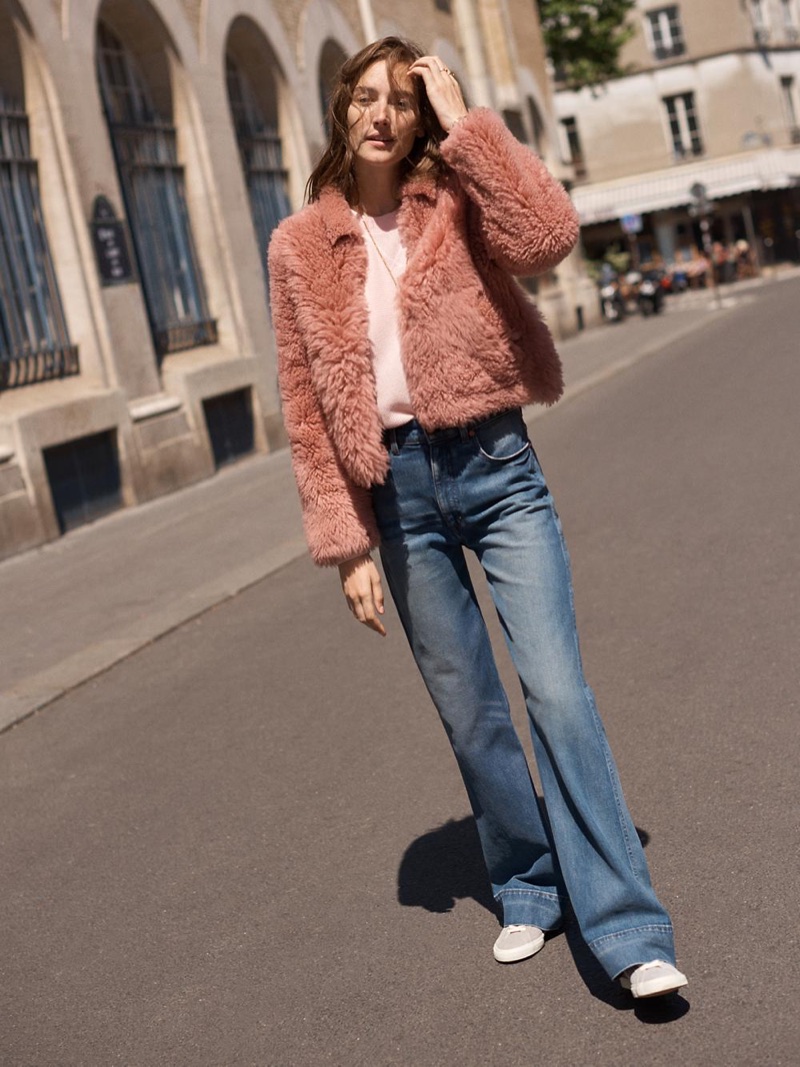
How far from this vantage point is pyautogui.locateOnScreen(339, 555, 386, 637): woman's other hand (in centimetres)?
356

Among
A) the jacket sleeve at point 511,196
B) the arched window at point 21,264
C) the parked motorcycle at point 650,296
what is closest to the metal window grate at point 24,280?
the arched window at point 21,264

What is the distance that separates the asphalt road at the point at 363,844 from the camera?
3.35 meters

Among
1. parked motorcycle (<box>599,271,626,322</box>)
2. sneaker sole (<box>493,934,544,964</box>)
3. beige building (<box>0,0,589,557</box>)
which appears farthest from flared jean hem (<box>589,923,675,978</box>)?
parked motorcycle (<box>599,271,626,322</box>)

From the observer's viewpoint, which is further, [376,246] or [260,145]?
[260,145]

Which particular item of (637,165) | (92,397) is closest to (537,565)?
(92,397)

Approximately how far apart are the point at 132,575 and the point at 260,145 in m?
11.6

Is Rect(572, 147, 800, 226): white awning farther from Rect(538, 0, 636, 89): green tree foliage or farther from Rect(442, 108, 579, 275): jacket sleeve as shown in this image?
Rect(442, 108, 579, 275): jacket sleeve

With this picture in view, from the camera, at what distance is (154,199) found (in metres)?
17.8

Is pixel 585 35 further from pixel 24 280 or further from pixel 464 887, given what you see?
pixel 464 887

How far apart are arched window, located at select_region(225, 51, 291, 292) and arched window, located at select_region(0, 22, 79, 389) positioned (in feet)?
17.8

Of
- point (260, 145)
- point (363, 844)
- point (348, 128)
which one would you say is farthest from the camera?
point (260, 145)

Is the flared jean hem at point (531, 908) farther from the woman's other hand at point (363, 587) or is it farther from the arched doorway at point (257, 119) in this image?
the arched doorway at point (257, 119)

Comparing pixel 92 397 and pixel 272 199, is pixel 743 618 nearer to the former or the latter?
pixel 92 397

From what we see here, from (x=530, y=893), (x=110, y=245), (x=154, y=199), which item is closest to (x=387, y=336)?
(x=530, y=893)
